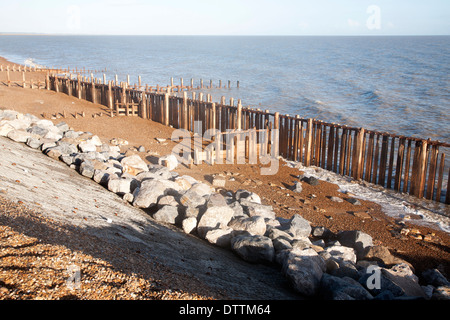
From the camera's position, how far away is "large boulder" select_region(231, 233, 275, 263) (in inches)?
277

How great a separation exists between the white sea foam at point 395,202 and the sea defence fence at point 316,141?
10.9 inches

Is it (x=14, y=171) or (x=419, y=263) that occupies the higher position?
(x=14, y=171)

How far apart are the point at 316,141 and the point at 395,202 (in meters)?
3.69

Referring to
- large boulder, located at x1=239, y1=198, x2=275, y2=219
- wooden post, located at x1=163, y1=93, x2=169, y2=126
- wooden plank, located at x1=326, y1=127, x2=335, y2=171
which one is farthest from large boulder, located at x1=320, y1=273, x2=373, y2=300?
wooden post, located at x1=163, y1=93, x2=169, y2=126

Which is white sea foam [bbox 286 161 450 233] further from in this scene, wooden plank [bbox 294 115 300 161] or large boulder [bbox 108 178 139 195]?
large boulder [bbox 108 178 139 195]

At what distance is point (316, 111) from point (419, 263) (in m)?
20.6

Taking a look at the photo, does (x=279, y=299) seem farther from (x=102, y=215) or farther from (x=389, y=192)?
(x=389, y=192)

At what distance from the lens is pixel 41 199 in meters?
7.32

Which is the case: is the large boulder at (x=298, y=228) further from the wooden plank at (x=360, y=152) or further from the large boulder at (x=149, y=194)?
the wooden plank at (x=360, y=152)

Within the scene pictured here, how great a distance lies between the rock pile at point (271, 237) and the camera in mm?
6211

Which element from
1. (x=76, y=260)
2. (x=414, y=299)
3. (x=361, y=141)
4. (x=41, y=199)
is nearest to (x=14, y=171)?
(x=41, y=199)

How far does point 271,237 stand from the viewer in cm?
789

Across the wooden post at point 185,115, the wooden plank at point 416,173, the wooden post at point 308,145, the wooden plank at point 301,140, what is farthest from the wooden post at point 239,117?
the wooden plank at point 416,173

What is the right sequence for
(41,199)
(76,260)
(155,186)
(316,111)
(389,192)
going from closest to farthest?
(76,260), (41,199), (155,186), (389,192), (316,111)
